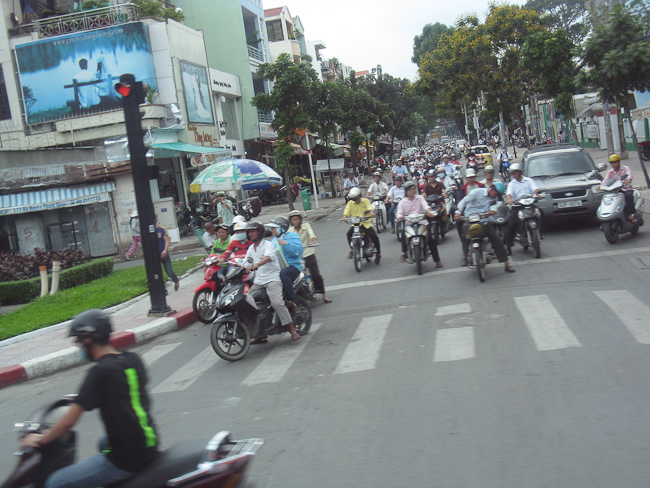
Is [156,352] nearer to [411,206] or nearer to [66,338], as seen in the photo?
[66,338]

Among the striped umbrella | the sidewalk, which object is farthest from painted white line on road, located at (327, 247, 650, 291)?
the striped umbrella

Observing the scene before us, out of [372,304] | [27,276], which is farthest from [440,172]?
[27,276]

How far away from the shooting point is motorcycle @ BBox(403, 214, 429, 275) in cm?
1235

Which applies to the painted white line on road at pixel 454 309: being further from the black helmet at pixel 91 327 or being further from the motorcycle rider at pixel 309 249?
the black helmet at pixel 91 327

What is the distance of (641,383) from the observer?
217 inches

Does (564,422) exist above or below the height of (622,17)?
below

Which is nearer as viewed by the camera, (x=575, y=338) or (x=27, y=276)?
(x=575, y=338)

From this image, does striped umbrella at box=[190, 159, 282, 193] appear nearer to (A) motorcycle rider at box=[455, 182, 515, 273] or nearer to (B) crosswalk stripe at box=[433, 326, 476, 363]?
(A) motorcycle rider at box=[455, 182, 515, 273]

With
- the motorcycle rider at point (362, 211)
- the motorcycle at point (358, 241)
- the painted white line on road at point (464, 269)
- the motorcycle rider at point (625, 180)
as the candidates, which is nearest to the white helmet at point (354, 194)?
the motorcycle rider at point (362, 211)

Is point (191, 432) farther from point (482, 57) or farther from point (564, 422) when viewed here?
point (482, 57)

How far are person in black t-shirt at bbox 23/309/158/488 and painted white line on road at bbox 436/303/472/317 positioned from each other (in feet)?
20.2

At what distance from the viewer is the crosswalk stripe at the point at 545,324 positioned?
23.0 ft

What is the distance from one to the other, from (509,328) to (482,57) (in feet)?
118

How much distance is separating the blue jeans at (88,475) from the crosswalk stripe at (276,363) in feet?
12.1
